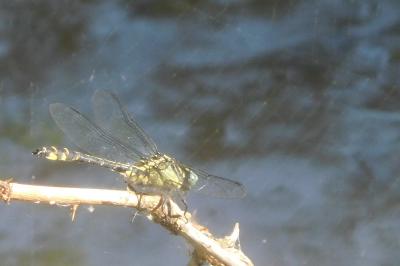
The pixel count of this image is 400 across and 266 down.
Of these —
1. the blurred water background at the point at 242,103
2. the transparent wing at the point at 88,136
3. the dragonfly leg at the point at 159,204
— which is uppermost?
the blurred water background at the point at 242,103

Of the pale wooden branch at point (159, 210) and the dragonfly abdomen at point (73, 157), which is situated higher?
the dragonfly abdomen at point (73, 157)

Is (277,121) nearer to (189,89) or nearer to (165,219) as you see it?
(189,89)

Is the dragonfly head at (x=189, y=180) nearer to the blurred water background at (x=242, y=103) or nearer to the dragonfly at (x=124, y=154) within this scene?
the dragonfly at (x=124, y=154)

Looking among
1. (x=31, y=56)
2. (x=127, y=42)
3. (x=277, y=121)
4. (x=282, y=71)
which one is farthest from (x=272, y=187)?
(x=31, y=56)

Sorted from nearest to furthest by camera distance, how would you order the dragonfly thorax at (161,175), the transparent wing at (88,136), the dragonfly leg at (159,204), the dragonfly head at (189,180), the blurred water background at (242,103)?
the dragonfly leg at (159,204) → the dragonfly thorax at (161,175) → the dragonfly head at (189,180) → the transparent wing at (88,136) → the blurred water background at (242,103)

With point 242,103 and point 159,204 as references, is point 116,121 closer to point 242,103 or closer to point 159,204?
point 159,204

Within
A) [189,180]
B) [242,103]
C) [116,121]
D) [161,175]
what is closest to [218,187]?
[189,180]

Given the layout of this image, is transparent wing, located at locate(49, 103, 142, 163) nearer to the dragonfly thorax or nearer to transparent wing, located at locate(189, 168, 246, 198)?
the dragonfly thorax

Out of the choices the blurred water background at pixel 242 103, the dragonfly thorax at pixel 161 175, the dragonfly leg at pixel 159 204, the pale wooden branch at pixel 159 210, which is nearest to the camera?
the pale wooden branch at pixel 159 210

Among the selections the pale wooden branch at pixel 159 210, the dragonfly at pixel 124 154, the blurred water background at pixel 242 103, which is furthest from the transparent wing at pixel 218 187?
the blurred water background at pixel 242 103
